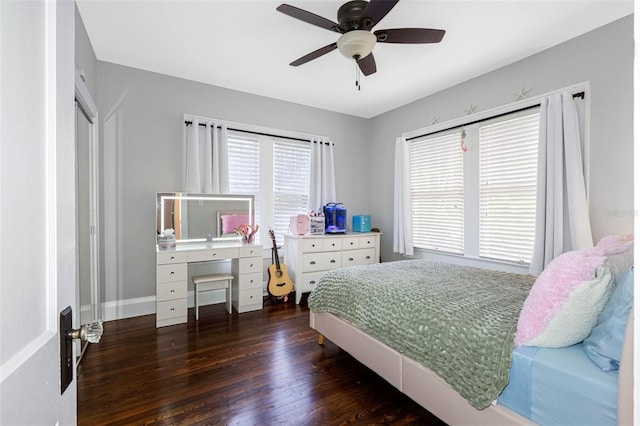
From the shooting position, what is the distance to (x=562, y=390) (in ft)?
3.71

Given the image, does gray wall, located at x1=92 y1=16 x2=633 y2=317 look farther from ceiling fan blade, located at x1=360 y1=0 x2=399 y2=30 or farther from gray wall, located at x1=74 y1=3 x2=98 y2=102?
ceiling fan blade, located at x1=360 y1=0 x2=399 y2=30

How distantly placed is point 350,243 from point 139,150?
2.77m

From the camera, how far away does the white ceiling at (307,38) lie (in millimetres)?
2262

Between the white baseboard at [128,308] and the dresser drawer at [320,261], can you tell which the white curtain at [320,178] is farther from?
the white baseboard at [128,308]

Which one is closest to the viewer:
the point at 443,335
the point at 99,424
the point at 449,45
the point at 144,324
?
the point at 443,335

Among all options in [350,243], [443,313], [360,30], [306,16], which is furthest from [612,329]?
[350,243]

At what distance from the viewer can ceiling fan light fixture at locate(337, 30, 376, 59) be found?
6.79ft

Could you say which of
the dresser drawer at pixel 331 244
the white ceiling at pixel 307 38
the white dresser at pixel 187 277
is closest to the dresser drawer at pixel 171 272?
the white dresser at pixel 187 277

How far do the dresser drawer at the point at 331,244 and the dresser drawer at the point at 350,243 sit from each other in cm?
7

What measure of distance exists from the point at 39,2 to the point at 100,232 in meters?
3.14

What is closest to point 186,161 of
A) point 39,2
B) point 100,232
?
point 100,232

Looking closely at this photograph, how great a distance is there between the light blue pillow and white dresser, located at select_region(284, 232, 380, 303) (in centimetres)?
284

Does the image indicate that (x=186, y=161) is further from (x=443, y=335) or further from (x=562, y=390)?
(x=562, y=390)

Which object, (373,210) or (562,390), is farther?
(373,210)
